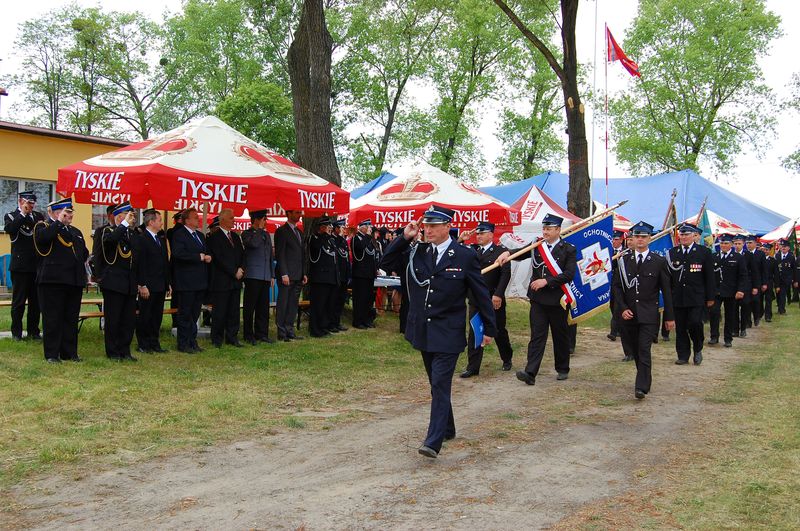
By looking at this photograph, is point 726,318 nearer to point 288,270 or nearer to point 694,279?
point 694,279

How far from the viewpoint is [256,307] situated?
1202 cm

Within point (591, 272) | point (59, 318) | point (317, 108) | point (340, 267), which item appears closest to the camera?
point (59, 318)

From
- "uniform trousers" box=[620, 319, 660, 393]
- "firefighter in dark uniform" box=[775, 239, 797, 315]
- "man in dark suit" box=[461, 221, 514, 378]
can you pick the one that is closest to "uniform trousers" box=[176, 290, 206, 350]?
"man in dark suit" box=[461, 221, 514, 378]

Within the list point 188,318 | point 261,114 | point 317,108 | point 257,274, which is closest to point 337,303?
point 257,274

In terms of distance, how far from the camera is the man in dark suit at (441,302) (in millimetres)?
6082

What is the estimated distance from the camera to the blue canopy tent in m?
28.4

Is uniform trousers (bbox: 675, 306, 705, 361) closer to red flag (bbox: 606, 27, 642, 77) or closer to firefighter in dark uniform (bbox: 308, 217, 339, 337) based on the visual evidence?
firefighter in dark uniform (bbox: 308, 217, 339, 337)

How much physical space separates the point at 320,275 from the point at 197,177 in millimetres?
4021

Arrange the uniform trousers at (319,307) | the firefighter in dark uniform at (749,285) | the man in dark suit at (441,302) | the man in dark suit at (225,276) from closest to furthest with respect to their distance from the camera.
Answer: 1. the man in dark suit at (441,302)
2. the man in dark suit at (225,276)
3. the uniform trousers at (319,307)
4. the firefighter in dark uniform at (749,285)

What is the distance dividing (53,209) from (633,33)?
43596 mm

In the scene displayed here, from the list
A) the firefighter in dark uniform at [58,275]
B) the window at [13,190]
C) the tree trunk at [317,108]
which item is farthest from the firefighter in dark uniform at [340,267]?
the window at [13,190]

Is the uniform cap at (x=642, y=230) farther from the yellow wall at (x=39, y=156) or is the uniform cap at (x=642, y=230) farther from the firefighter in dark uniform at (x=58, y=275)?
the yellow wall at (x=39, y=156)

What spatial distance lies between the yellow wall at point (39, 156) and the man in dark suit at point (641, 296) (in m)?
14.9

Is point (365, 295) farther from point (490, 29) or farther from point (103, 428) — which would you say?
point (490, 29)
